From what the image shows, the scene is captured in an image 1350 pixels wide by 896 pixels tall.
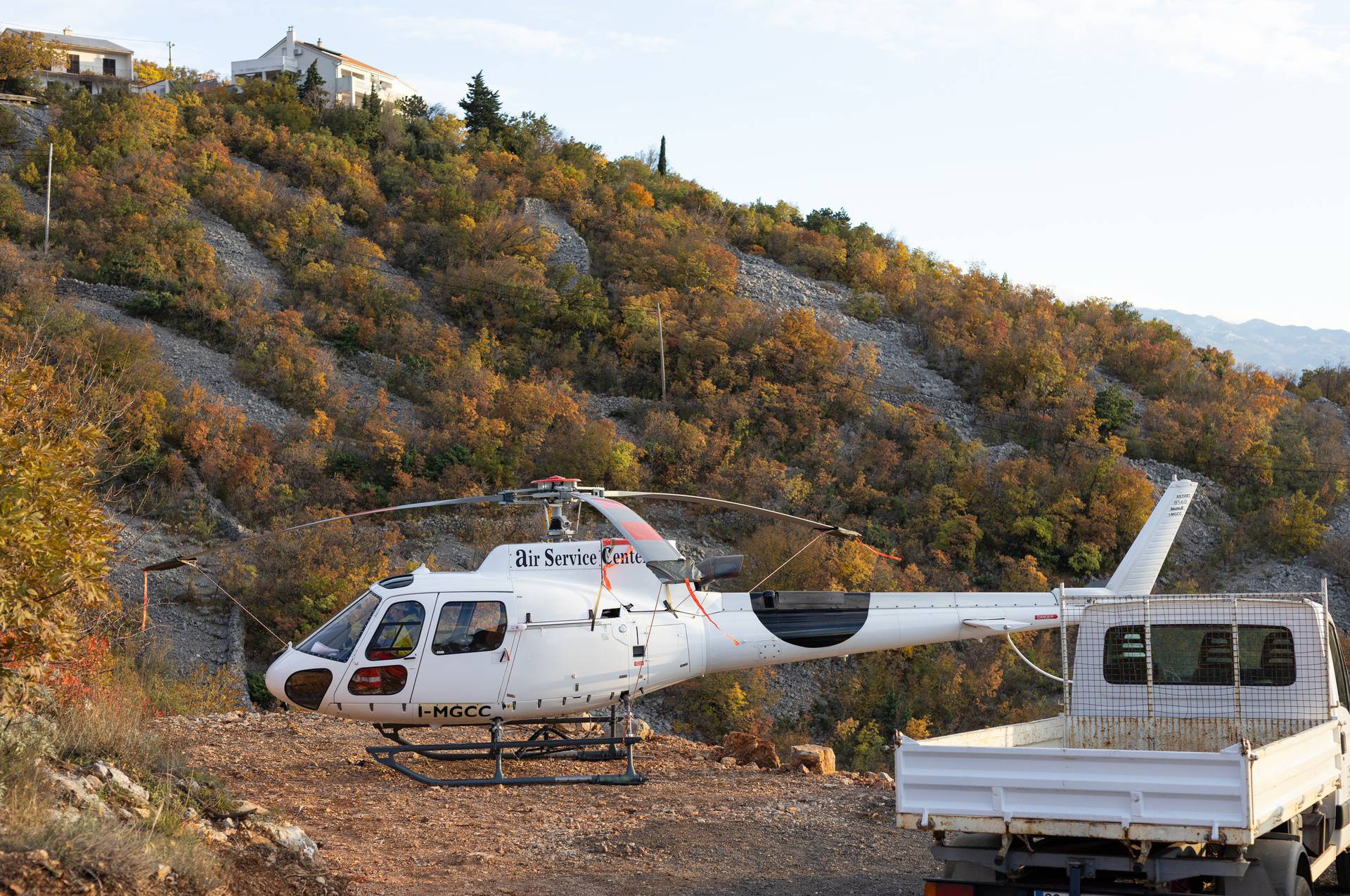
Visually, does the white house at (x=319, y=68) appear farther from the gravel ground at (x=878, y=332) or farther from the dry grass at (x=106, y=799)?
the dry grass at (x=106, y=799)

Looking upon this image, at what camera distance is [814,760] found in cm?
1241

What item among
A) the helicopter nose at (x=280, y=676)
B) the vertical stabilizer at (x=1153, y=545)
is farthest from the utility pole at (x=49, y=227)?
the vertical stabilizer at (x=1153, y=545)

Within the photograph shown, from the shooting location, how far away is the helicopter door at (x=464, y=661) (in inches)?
440

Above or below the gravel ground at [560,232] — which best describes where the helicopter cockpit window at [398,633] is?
below

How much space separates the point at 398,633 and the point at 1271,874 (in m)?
8.10

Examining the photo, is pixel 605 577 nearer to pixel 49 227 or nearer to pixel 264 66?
pixel 49 227

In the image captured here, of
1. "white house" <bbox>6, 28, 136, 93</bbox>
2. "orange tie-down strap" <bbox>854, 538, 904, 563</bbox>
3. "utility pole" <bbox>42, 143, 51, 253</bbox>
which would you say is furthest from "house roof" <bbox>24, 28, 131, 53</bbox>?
"orange tie-down strap" <bbox>854, 538, 904, 563</bbox>

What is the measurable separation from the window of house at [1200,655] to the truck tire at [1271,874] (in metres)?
2.11

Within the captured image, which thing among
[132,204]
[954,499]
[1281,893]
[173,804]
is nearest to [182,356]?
[132,204]

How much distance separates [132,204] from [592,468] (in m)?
21.8

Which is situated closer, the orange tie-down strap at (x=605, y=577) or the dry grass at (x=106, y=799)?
the dry grass at (x=106, y=799)

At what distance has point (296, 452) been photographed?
1163 inches

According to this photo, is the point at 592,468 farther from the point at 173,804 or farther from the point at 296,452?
the point at 173,804

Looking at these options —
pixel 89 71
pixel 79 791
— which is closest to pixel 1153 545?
pixel 79 791
